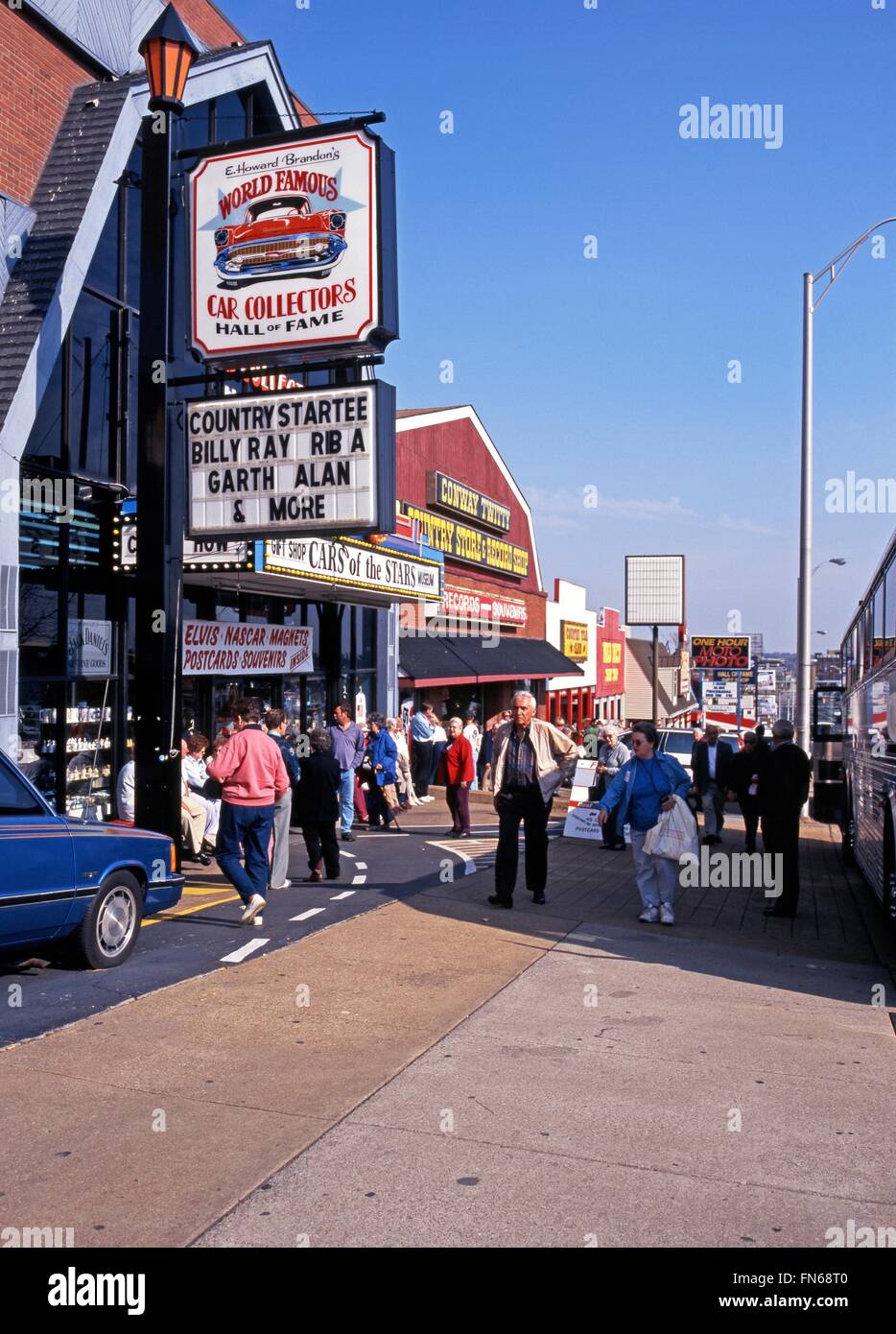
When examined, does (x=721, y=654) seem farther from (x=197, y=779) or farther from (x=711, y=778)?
(x=197, y=779)

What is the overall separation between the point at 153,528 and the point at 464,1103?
21.5 feet

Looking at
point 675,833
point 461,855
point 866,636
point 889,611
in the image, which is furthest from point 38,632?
point 866,636

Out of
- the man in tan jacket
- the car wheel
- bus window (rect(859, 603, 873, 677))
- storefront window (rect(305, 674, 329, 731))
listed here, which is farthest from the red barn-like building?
the car wheel

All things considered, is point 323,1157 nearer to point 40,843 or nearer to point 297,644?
point 40,843

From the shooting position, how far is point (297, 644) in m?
17.2

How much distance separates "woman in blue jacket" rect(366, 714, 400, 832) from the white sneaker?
25.7 ft

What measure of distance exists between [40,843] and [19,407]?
6572mm

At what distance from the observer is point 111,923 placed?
7609 mm

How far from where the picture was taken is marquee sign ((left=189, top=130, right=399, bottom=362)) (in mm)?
10672

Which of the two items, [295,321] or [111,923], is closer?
[111,923]

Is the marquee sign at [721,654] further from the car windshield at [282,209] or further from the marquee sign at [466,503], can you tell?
the car windshield at [282,209]

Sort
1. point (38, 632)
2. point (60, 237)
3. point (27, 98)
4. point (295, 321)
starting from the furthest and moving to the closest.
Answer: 1. point (27, 98)
2. point (38, 632)
3. point (60, 237)
4. point (295, 321)

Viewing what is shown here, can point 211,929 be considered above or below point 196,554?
below
